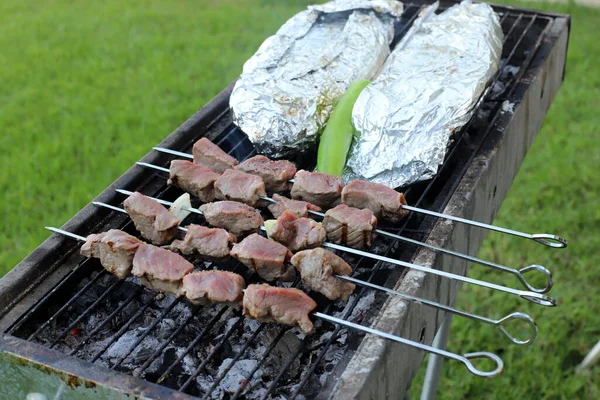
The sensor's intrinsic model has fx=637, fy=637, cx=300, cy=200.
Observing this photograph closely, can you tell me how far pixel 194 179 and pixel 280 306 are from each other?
34.0 inches

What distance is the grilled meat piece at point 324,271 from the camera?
2363 millimetres

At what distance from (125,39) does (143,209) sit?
5.56 meters

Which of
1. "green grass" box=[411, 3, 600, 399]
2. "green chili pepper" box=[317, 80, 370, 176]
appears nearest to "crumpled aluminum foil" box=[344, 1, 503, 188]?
"green chili pepper" box=[317, 80, 370, 176]

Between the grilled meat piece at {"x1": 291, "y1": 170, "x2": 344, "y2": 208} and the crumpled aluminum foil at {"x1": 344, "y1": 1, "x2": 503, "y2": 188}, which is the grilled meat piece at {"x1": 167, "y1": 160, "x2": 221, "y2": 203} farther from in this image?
the crumpled aluminum foil at {"x1": 344, "y1": 1, "x2": 503, "y2": 188}

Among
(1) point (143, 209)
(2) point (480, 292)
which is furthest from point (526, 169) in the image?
(1) point (143, 209)

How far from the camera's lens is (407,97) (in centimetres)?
314

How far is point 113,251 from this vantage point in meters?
2.50

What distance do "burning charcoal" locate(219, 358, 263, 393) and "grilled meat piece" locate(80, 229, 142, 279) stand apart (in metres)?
0.57

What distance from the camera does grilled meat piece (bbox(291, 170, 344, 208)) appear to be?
9.17 ft

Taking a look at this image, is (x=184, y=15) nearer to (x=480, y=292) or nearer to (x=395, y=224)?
(x=480, y=292)

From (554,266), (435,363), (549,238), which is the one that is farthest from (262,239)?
(554,266)

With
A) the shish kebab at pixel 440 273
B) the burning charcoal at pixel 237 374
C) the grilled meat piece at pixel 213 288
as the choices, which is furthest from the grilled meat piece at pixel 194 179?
the burning charcoal at pixel 237 374

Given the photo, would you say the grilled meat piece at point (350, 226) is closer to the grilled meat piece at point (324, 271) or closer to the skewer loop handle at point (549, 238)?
the grilled meat piece at point (324, 271)

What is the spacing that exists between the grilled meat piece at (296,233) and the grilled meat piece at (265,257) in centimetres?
6
